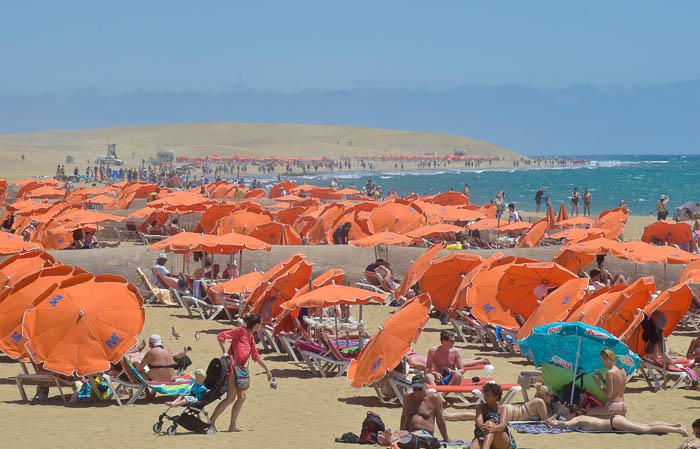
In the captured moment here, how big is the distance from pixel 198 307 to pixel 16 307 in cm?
512

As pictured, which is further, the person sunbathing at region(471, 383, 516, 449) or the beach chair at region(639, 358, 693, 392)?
the beach chair at region(639, 358, 693, 392)

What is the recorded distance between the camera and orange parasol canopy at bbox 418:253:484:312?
47.7ft

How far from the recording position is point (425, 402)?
7.97m

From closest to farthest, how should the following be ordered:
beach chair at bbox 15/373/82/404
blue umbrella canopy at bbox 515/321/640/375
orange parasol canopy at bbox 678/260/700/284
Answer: blue umbrella canopy at bbox 515/321/640/375 → beach chair at bbox 15/373/82/404 → orange parasol canopy at bbox 678/260/700/284

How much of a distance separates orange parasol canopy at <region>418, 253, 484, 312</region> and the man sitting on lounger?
6551 mm

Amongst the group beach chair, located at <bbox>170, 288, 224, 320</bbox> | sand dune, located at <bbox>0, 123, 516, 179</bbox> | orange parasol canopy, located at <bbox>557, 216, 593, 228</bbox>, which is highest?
sand dune, located at <bbox>0, 123, 516, 179</bbox>

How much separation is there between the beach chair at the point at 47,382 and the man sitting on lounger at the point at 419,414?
3.23 metres

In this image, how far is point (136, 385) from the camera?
9.69 m

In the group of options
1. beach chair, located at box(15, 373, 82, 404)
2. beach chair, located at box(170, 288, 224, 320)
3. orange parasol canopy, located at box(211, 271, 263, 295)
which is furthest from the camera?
beach chair, located at box(170, 288, 224, 320)

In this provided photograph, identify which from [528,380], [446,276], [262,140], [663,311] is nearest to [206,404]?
[528,380]

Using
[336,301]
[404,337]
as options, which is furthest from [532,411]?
[336,301]

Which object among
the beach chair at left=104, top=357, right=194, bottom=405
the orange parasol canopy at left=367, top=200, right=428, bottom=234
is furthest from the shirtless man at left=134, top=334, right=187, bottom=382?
the orange parasol canopy at left=367, top=200, right=428, bottom=234

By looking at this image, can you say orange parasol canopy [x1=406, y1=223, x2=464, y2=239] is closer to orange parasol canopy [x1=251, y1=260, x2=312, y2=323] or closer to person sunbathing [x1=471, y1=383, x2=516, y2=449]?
orange parasol canopy [x1=251, y1=260, x2=312, y2=323]

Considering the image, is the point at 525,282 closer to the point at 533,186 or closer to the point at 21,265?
the point at 21,265
